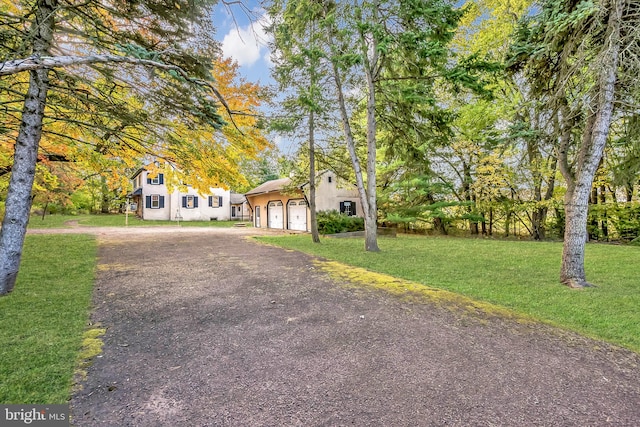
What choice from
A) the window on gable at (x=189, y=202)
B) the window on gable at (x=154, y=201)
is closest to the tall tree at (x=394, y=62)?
the window on gable at (x=189, y=202)

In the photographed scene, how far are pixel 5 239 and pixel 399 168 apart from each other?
15.3 metres

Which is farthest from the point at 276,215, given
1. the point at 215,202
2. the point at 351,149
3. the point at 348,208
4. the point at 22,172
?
the point at 22,172

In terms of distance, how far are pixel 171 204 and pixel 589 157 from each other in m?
30.2

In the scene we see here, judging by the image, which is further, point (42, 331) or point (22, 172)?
point (22, 172)

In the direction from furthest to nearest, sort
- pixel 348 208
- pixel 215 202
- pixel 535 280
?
pixel 215 202, pixel 348 208, pixel 535 280

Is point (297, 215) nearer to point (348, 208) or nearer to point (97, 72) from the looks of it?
point (348, 208)

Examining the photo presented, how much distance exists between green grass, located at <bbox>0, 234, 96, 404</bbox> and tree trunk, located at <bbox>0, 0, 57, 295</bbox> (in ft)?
1.56

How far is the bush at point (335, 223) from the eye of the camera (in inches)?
654

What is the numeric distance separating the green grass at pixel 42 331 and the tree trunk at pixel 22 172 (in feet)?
1.56

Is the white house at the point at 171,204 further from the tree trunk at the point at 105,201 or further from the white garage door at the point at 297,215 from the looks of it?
the white garage door at the point at 297,215

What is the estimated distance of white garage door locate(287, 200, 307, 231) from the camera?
1872 centimetres

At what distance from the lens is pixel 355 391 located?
228 cm

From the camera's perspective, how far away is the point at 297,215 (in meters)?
19.2

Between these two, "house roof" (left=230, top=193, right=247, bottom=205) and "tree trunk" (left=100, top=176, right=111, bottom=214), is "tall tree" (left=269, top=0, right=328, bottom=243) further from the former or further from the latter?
"tree trunk" (left=100, top=176, right=111, bottom=214)
